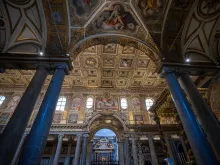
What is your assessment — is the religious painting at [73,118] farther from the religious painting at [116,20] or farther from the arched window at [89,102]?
the religious painting at [116,20]

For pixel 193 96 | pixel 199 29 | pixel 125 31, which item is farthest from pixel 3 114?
pixel 199 29

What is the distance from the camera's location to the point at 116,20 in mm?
7379

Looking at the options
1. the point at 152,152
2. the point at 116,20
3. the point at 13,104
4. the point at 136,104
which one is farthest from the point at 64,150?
the point at 116,20

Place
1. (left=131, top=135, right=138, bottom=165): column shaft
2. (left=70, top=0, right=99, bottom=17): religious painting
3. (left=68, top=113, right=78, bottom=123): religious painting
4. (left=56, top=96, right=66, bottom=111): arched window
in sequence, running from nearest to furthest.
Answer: (left=70, top=0, right=99, bottom=17): religious painting < (left=131, top=135, right=138, bottom=165): column shaft < (left=68, top=113, right=78, bottom=123): religious painting < (left=56, top=96, right=66, bottom=111): arched window

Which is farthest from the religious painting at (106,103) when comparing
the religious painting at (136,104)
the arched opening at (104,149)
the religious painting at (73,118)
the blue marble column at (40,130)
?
the blue marble column at (40,130)

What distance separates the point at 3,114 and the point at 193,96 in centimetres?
1672

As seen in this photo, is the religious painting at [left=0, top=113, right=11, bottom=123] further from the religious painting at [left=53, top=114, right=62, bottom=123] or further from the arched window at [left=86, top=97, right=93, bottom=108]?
the arched window at [left=86, top=97, right=93, bottom=108]

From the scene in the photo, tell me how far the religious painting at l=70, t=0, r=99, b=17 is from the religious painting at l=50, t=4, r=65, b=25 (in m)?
0.70

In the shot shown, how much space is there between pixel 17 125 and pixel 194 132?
18.9ft

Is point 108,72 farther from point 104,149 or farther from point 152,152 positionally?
point 104,149

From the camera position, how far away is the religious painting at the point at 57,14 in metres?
6.27

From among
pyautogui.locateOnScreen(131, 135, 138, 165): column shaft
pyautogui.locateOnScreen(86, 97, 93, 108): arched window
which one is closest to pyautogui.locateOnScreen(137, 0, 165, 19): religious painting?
pyautogui.locateOnScreen(131, 135, 138, 165): column shaft

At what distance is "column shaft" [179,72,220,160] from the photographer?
167 inches

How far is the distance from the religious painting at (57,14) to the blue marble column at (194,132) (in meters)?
6.34
